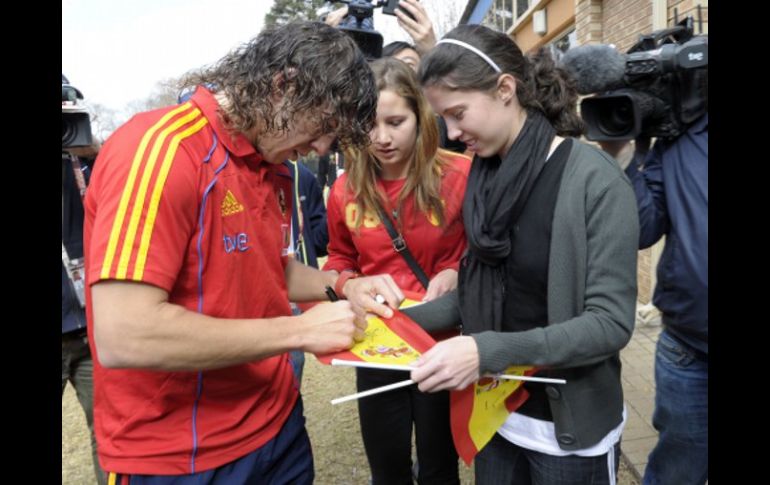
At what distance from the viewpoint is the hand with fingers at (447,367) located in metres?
1.48

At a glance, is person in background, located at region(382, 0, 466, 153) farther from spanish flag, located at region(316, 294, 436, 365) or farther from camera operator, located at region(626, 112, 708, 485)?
spanish flag, located at region(316, 294, 436, 365)

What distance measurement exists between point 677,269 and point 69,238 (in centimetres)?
271

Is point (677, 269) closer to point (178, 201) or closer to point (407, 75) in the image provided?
point (407, 75)

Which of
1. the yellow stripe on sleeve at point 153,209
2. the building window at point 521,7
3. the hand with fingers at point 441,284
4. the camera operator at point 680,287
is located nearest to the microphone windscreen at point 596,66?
the camera operator at point 680,287

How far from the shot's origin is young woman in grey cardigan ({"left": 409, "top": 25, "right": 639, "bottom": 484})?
153cm

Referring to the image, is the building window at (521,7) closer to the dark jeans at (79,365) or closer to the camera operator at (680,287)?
the camera operator at (680,287)

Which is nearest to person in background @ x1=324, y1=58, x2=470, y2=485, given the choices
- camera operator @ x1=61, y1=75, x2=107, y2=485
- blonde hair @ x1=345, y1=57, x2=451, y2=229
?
blonde hair @ x1=345, y1=57, x2=451, y2=229

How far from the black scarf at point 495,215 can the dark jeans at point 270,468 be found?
66 centimetres

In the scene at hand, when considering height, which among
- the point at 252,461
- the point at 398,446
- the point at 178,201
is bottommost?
the point at 398,446

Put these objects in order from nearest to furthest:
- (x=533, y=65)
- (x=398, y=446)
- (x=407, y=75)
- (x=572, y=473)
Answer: (x=572, y=473)
(x=533, y=65)
(x=407, y=75)
(x=398, y=446)

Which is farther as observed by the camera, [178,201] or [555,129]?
[555,129]

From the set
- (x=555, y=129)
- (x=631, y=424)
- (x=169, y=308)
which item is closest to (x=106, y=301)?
(x=169, y=308)

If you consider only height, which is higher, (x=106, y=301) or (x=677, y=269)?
(x=106, y=301)
